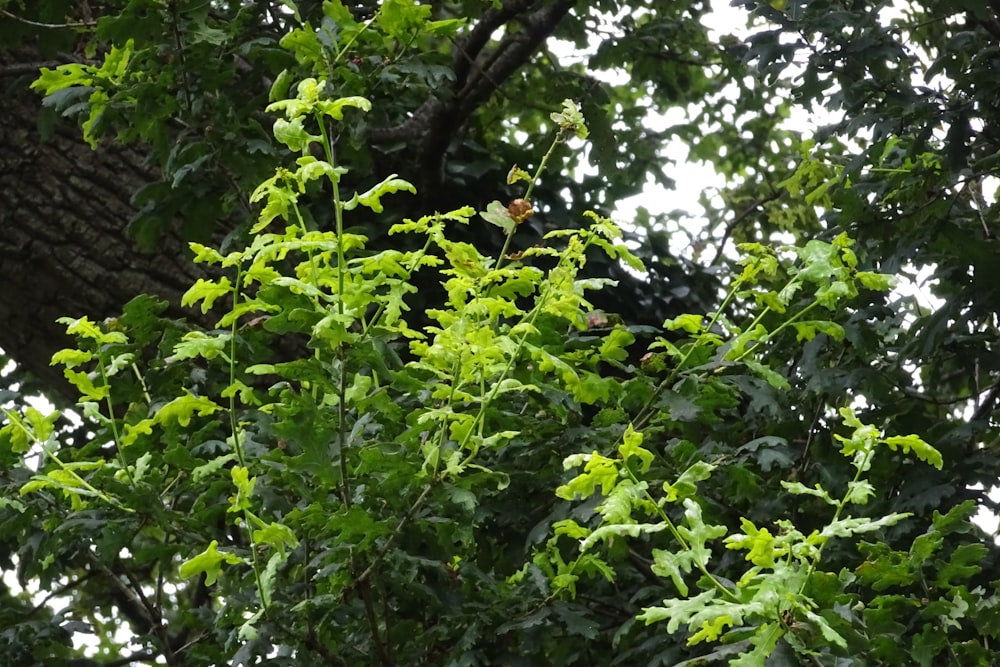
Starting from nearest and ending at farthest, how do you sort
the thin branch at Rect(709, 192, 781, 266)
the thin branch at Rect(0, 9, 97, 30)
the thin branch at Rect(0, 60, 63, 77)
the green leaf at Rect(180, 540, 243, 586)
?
the green leaf at Rect(180, 540, 243, 586), the thin branch at Rect(0, 9, 97, 30), the thin branch at Rect(0, 60, 63, 77), the thin branch at Rect(709, 192, 781, 266)

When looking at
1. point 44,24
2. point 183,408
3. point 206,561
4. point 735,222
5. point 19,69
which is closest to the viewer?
point 206,561

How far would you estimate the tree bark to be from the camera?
259 centimetres

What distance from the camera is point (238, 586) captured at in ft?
5.49

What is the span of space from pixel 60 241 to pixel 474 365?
1543 mm

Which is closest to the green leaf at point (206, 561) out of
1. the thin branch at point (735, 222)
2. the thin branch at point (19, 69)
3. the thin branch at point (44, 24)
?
the thin branch at point (44, 24)

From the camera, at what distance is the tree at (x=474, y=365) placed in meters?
1.38

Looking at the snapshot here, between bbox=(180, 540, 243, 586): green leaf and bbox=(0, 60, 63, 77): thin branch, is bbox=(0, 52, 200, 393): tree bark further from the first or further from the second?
bbox=(180, 540, 243, 586): green leaf

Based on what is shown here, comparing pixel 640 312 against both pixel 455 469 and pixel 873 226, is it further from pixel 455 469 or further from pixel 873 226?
pixel 455 469

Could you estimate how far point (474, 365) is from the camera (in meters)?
1.39

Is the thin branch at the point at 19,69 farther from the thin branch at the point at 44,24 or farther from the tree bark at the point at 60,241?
the thin branch at the point at 44,24

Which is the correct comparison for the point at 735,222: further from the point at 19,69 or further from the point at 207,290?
the point at 207,290

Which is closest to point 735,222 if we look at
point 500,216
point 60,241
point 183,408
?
point 60,241

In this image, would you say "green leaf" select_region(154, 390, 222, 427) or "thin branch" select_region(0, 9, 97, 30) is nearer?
"green leaf" select_region(154, 390, 222, 427)

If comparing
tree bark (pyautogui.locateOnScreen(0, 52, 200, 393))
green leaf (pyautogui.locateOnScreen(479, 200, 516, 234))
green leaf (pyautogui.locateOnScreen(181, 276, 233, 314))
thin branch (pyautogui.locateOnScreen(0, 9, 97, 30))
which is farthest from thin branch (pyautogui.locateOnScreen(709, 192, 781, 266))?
green leaf (pyautogui.locateOnScreen(181, 276, 233, 314))
